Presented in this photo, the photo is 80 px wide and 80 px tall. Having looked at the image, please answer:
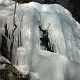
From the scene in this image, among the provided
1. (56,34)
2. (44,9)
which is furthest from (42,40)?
(44,9)

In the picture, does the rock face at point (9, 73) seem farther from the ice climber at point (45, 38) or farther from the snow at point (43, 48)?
the ice climber at point (45, 38)

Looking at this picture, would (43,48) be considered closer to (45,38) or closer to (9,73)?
(45,38)

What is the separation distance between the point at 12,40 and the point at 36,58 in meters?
0.92

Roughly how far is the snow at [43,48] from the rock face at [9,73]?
442 millimetres

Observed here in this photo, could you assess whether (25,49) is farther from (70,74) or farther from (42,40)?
(70,74)

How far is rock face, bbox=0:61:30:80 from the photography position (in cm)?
683

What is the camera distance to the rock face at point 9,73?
683cm

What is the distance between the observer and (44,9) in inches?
410

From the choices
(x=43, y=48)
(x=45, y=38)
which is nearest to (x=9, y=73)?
(x=43, y=48)

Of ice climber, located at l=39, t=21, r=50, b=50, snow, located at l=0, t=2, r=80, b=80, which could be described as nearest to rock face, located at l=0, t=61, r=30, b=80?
snow, located at l=0, t=2, r=80, b=80

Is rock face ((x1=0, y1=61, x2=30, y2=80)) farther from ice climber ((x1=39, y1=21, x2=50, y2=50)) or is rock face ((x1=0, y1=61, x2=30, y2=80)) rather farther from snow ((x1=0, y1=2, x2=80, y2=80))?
ice climber ((x1=39, y1=21, x2=50, y2=50))

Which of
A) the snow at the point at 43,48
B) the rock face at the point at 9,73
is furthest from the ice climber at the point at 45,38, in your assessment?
the rock face at the point at 9,73

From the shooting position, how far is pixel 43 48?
29.2ft

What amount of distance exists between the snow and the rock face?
442 millimetres
